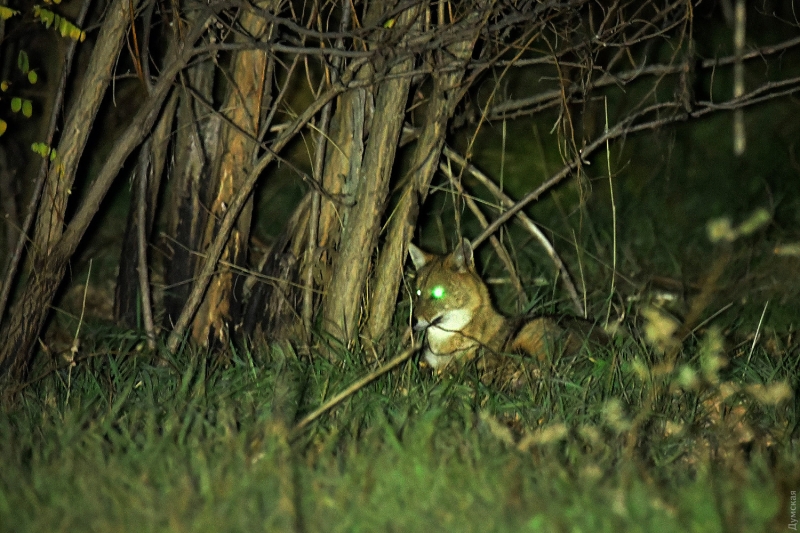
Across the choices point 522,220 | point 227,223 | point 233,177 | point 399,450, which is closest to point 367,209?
point 227,223

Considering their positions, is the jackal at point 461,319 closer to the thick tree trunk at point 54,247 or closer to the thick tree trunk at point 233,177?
the thick tree trunk at point 233,177

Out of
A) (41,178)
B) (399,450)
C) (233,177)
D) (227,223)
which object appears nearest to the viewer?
(399,450)

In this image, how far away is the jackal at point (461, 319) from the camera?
5.12 meters

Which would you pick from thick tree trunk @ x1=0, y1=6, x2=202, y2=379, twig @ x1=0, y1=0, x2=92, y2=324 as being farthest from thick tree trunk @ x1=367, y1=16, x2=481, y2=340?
twig @ x1=0, y1=0, x2=92, y2=324

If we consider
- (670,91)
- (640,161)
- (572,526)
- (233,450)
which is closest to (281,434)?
(233,450)

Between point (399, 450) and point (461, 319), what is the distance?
203cm

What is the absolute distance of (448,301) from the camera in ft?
17.3

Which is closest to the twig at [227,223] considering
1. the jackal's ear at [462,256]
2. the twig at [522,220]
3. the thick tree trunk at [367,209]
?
the thick tree trunk at [367,209]

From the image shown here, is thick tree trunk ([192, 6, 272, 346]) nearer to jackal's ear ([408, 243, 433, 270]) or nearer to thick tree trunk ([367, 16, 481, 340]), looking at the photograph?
thick tree trunk ([367, 16, 481, 340])

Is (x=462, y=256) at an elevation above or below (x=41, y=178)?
below

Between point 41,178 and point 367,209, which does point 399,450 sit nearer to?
point 367,209

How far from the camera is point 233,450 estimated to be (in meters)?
3.43

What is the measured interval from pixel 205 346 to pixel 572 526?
2.83 meters

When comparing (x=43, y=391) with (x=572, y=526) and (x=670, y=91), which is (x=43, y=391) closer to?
(x=572, y=526)
